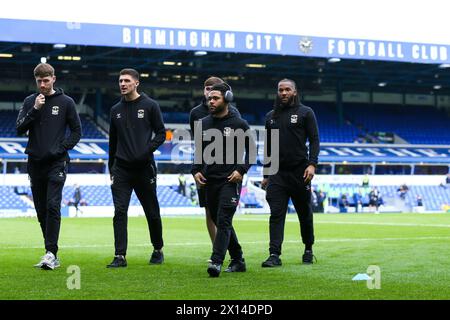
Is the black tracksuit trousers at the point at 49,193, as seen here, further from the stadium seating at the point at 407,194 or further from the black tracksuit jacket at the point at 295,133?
the stadium seating at the point at 407,194

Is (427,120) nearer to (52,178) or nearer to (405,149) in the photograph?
(405,149)

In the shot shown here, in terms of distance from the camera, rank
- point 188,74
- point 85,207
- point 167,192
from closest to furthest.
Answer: point 85,207
point 167,192
point 188,74

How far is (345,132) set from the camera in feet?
196

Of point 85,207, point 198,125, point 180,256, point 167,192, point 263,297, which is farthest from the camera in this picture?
point 167,192

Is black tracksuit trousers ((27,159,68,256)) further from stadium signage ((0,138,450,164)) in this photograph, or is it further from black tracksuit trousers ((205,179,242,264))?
stadium signage ((0,138,450,164))

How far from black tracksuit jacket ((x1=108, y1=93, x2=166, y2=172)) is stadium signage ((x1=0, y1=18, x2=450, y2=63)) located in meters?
33.8

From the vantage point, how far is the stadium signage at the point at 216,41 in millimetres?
43781

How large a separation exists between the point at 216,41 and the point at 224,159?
37330 mm

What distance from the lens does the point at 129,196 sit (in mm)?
10852

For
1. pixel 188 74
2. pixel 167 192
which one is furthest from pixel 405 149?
pixel 167 192

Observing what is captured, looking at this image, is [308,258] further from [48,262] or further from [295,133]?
[48,262]

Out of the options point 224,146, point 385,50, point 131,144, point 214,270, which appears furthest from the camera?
point 385,50

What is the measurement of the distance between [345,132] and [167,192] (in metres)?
16.5

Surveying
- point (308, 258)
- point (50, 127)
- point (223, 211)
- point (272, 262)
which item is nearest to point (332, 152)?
point (308, 258)
